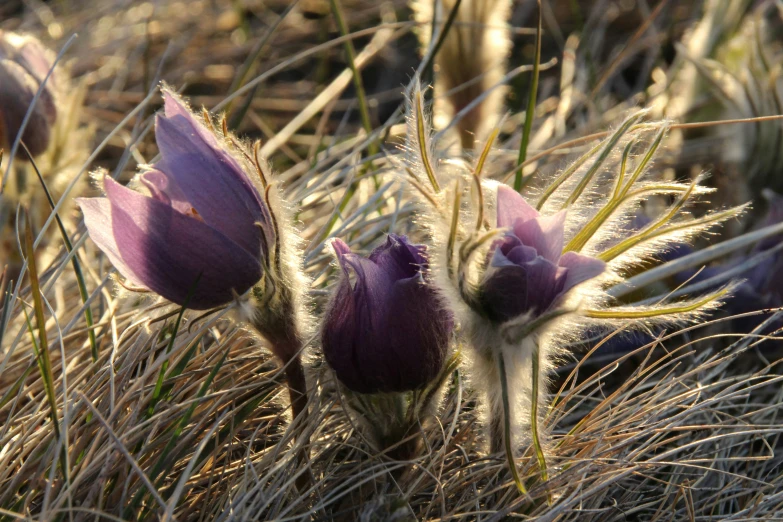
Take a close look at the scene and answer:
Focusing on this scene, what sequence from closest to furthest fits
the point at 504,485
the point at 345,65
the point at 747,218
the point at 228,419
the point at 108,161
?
the point at 504,485, the point at 228,419, the point at 747,218, the point at 108,161, the point at 345,65

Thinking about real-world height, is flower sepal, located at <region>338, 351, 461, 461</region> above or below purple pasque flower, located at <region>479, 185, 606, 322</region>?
below

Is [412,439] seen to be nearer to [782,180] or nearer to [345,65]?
[782,180]

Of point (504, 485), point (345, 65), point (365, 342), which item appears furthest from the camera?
point (345, 65)

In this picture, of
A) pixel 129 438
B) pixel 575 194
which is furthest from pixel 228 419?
pixel 575 194

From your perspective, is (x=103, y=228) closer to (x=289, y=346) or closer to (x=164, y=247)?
(x=164, y=247)

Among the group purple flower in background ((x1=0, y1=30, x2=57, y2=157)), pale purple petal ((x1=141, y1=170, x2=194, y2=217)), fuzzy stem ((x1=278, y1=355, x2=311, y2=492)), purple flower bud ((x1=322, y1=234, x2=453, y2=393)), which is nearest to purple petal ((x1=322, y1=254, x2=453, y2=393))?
purple flower bud ((x1=322, y1=234, x2=453, y2=393))

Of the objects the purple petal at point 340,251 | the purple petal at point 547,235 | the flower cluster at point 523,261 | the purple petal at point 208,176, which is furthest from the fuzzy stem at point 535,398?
the purple petal at point 208,176

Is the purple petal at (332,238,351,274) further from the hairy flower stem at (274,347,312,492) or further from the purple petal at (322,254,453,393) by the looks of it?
the hairy flower stem at (274,347,312,492)
